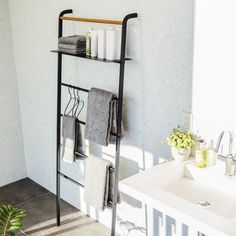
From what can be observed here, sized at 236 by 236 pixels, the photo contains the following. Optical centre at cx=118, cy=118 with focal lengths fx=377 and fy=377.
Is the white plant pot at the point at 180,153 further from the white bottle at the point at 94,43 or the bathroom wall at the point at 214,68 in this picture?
the white bottle at the point at 94,43

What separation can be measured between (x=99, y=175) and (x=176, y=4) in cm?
128

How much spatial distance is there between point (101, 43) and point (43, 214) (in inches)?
65.9

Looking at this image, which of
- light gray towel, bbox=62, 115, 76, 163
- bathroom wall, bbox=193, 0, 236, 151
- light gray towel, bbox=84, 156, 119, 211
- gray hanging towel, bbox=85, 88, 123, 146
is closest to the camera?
bathroom wall, bbox=193, 0, 236, 151

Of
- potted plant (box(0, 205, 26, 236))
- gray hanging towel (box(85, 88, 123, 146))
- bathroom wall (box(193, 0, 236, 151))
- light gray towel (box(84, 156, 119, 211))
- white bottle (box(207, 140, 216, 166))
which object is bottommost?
light gray towel (box(84, 156, 119, 211))

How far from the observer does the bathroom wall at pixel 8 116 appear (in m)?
3.49

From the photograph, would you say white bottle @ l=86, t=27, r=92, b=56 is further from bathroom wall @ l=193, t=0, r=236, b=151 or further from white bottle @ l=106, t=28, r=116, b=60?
bathroom wall @ l=193, t=0, r=236, b=151

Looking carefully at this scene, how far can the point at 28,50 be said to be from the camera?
11.2 feet

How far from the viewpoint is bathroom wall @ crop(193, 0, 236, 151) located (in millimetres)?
2029

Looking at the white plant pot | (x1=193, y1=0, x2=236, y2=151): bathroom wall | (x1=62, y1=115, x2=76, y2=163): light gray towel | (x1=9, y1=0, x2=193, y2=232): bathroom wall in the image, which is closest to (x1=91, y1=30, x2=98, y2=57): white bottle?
(x1=9, y1=0, x2=193, y2=232): bathroom wall

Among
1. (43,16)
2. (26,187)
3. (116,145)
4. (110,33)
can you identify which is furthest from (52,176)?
(110,33)

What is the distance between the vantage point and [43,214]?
3.32 m

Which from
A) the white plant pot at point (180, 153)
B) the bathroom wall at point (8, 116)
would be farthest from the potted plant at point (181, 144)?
the bathroom wall at point (8, 116)

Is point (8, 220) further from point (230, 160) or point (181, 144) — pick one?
point (230, 160)

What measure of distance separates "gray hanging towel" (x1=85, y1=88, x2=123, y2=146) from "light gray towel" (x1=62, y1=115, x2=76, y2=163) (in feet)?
0.91
